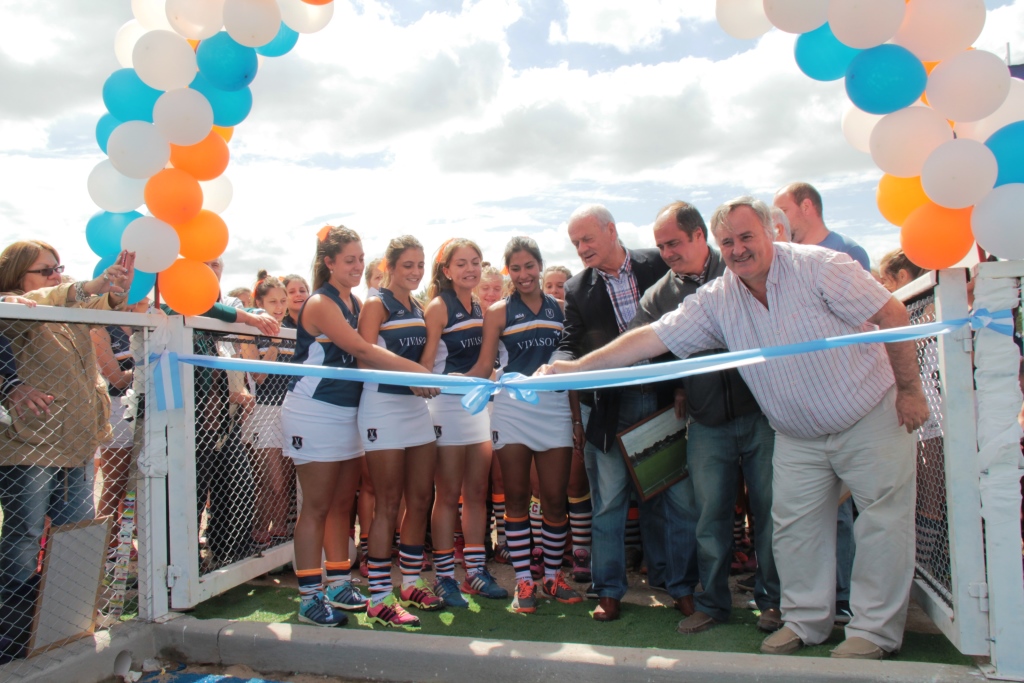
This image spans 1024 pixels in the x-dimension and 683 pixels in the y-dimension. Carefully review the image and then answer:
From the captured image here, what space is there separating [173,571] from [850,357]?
3.69 meters

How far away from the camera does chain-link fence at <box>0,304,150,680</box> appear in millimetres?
3375

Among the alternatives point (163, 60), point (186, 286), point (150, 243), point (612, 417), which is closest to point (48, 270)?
point (150, 243)

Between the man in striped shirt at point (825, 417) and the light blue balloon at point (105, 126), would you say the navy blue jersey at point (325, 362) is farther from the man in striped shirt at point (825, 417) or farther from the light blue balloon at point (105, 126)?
the man in striped shirt at point (825, 417)

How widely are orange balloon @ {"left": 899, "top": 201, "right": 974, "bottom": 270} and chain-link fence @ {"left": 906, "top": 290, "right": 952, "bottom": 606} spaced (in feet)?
0.83

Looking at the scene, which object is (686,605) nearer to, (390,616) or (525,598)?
(525,598)

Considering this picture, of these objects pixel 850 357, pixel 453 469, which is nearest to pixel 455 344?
pixel 453 469

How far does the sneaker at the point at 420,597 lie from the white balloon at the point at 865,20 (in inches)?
141

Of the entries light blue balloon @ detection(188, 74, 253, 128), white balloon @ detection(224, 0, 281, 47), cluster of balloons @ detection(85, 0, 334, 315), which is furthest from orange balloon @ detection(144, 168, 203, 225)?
white balloon @ detection(224, 0, 281, 47)

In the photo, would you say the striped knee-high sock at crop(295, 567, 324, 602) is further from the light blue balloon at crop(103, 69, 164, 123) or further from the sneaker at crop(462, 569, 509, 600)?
the light blue balloon at crop(103, 69, 164, 123)

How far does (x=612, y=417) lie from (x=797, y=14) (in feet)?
7.17

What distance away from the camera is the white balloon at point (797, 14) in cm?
317

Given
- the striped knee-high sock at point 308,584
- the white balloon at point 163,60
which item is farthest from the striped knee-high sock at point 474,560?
the white balloon at point 163,60

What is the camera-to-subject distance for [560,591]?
14.4 feet

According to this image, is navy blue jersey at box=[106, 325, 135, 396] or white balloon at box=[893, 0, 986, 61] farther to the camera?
navy blue jersey at box=[106, 325, 135, 396]
